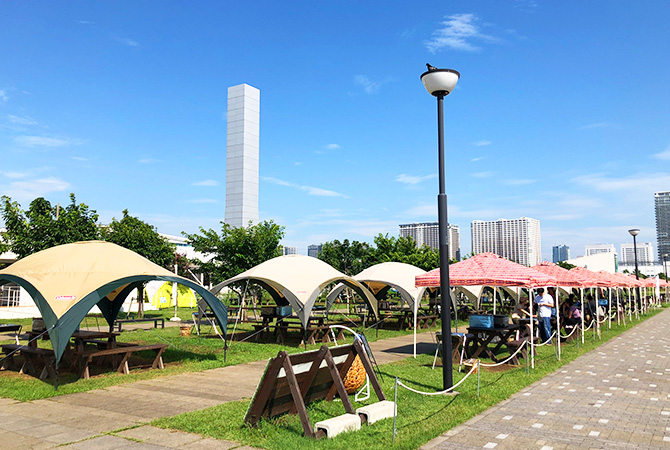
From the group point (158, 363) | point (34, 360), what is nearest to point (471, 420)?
point (158, 363)

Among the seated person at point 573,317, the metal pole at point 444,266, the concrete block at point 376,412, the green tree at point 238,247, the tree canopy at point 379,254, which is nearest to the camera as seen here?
the concrete block at point 376,412

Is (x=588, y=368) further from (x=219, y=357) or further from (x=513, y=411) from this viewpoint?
(x=219, y=357)

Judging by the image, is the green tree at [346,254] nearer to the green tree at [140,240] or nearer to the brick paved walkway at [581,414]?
the green tree at [140,240]

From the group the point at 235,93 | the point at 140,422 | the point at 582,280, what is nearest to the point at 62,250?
the point at 140,422

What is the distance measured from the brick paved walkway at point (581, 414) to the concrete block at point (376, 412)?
91cm

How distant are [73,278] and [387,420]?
726 cm

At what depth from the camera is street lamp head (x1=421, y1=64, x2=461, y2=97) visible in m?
8.95

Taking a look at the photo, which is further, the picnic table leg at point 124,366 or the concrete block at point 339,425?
the picnic table leg at point 124,366

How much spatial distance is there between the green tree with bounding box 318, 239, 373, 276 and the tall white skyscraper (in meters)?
13.7

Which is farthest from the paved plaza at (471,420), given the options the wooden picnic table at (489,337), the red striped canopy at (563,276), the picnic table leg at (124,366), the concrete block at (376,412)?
the red striped canopy at (563,276)

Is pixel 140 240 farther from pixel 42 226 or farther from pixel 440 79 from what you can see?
pixel 440 79

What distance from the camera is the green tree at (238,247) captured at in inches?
1173

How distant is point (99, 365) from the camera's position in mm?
12039

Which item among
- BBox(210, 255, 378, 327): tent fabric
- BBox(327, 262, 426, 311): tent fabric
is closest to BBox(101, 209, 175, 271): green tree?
BBox(327, 262, 426, 311): tent fabric
